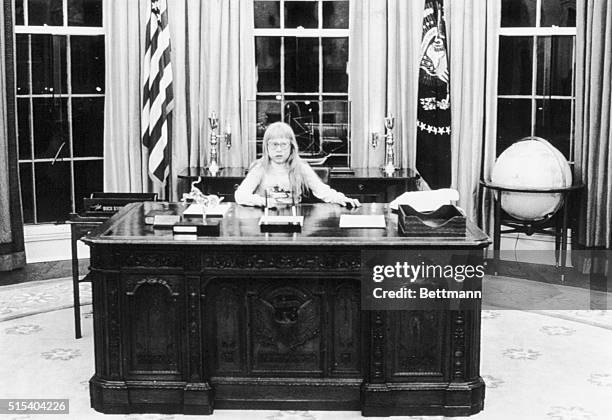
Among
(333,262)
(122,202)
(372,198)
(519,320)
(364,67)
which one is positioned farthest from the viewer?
(364,67)

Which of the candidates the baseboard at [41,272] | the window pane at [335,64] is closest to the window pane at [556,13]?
the window pane at [335,64]

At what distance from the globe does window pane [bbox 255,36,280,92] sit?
81.1 inches

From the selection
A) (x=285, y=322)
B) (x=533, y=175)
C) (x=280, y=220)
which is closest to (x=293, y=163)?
(x=280, y=220)

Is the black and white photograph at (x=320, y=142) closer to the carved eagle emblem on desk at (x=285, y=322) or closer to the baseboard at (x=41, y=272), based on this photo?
the baseboard at (x=41, y=272)

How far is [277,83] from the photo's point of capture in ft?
25.2

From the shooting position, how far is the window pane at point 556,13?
24.4 ft

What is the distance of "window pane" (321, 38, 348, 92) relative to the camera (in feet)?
25.0

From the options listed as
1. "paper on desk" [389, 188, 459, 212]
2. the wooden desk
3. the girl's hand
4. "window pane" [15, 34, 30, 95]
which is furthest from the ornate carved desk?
"window pane" [15, 34, 30, 95]

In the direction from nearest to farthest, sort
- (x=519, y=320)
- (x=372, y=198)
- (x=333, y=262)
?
(x=333, y=262), (x=519, y=320), (x=372, y=198)

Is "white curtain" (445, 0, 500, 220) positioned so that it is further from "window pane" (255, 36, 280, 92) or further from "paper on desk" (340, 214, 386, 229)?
"paper on desk" (340, 214, 386, 229)

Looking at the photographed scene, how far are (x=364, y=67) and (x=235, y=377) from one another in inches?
145

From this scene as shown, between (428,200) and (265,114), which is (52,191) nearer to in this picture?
(265,114)

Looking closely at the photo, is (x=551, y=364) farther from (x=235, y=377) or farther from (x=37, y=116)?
(x=37, y=116)

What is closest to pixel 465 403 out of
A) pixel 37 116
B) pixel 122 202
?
pixel 122 202
